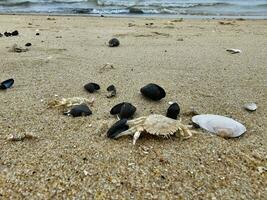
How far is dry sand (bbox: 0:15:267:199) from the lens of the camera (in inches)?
71.7

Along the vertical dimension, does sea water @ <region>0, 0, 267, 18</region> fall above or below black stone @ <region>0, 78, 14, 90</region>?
below

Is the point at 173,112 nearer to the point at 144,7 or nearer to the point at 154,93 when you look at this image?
the point at 154,93

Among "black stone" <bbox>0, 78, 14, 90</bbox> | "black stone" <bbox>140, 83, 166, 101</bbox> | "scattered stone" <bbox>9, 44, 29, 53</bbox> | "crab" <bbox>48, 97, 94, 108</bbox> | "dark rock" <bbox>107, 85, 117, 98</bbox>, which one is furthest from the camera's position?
"scattered stone" <bbox>9, 44, 29, 53</bbox>

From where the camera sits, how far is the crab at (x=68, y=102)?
2775 mm

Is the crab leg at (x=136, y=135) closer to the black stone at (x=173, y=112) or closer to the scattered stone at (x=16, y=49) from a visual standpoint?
the black stone at (x=173, y=112)

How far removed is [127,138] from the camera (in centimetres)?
225

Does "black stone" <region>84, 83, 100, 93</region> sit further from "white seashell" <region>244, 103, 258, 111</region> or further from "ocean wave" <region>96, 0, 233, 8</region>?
"ocean wave" <region>96, 0, 233, 8</region>

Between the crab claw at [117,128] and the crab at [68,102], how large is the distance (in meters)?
0.63

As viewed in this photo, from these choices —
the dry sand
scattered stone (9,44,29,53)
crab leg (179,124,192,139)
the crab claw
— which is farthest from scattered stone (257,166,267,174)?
scattered stone (9,44,29,53)

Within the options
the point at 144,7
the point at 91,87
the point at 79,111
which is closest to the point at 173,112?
the point at 79,111

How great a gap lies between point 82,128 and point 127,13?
10.8 meters

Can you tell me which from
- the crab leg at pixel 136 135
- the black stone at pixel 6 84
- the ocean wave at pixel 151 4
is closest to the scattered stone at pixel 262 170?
the crab leg at pixel 136 135

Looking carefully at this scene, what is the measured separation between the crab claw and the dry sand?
0.06 metres

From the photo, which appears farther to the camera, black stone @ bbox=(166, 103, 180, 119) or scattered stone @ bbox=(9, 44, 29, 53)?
scattered stone @ bbox=(9, 44, 29, 53)
